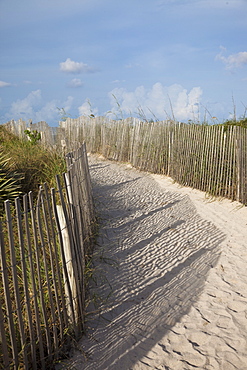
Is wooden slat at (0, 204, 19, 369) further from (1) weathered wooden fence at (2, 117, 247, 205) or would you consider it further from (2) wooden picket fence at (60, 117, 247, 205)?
(2) wooden picket fence at (60, 117, 247, 205)

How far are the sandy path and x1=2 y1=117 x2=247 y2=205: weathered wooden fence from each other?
37.5 inches

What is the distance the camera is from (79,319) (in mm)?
3422

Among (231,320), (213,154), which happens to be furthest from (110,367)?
(213,154)

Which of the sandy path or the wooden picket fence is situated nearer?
the sandy path

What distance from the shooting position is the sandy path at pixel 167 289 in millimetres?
3289

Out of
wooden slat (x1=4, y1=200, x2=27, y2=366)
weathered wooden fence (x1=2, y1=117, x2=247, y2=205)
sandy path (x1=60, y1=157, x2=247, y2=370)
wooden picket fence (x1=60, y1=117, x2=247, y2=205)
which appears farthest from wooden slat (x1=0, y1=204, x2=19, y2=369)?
wooden picket fence (x1=60, y1=117, x2=247, y2=205)

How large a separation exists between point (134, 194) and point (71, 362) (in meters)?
5.23

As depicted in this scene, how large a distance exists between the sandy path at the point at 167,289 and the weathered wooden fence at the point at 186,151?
37.5 inches

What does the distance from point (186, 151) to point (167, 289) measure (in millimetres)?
5345

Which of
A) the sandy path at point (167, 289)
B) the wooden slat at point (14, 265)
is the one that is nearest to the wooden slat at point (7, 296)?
the wooden slat at point (14, 265)

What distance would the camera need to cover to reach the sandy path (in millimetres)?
3289

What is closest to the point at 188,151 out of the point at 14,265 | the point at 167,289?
the point at 167,289

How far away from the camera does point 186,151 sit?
921 centimetres

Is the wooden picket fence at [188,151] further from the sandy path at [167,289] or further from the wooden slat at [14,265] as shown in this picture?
the wooden slat at [14,265]
